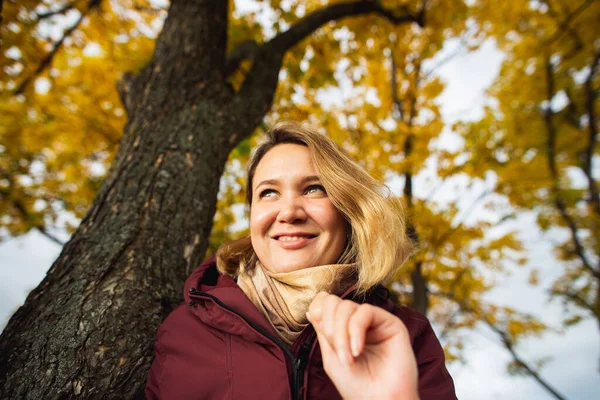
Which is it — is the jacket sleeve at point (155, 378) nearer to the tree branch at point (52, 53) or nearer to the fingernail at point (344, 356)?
the fingernail at point (344, 356)

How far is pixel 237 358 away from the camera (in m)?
1.09

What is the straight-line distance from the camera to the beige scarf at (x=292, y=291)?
1.20m

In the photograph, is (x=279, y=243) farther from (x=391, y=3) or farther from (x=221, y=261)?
(x=391, y=3)

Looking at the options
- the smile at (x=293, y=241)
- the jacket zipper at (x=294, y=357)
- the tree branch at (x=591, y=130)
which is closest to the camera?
the jacket zipper at (x=294, y=357)

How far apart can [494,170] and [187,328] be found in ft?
17.6

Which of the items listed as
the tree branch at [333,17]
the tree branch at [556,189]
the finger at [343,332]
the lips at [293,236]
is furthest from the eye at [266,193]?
the tree branch at [556,189]

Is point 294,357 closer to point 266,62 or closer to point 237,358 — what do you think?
point 237,358

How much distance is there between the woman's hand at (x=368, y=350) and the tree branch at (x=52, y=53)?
13.1 feet

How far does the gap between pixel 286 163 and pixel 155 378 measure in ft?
3.22

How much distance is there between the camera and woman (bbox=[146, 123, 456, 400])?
754mm

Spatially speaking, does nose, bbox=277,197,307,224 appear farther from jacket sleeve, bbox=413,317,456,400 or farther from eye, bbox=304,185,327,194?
jacket sleeve, bbox=413,317,456,400

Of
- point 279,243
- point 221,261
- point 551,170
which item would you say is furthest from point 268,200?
point 551,170

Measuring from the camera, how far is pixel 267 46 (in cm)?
277

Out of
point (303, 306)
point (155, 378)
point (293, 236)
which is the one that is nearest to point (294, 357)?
point (303, 306)
